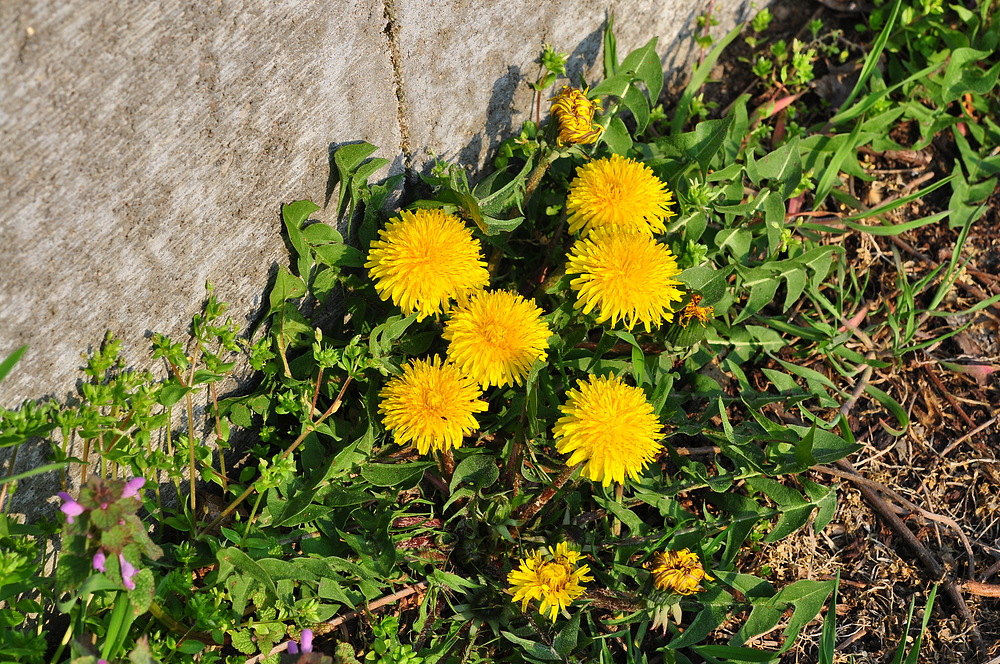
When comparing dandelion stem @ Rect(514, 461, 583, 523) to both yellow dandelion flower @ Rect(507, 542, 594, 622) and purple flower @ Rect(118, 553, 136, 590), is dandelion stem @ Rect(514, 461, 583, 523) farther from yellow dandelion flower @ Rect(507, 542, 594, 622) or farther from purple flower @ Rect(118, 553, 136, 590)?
purple flower @ Rect(118, 553, 136, 590)

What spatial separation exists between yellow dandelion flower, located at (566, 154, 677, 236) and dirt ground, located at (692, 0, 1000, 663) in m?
0.96

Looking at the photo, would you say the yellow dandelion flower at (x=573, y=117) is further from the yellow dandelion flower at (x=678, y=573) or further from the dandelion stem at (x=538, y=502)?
the yellow dandelion flower at (x=678, y=573)

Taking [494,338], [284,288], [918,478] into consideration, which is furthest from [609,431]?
[918,478]

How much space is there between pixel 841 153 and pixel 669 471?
1.24 meters

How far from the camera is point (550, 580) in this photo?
6.14ft

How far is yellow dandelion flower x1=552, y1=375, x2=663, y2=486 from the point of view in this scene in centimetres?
186

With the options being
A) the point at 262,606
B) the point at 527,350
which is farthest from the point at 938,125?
the point at 262,606

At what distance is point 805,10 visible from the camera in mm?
3113

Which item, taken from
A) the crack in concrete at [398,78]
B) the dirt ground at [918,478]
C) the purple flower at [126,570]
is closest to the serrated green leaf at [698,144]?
the dirt ground at [918,478]

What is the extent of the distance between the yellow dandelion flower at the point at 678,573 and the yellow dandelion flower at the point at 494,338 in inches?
22.5

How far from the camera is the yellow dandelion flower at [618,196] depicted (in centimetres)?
208

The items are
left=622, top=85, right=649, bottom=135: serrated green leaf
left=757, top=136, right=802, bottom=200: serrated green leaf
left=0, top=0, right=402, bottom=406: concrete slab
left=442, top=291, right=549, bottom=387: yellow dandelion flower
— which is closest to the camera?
left=0, top=0, right=402, bottom=406: concrete slab

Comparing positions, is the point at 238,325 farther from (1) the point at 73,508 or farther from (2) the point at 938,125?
(2) the point at 938,125

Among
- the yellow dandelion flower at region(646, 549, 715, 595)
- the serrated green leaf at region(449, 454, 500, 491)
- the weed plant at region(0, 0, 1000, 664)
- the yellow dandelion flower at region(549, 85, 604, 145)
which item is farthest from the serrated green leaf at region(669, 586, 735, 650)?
the yellow dandelion flower at region(549, 85, 604, 145)
